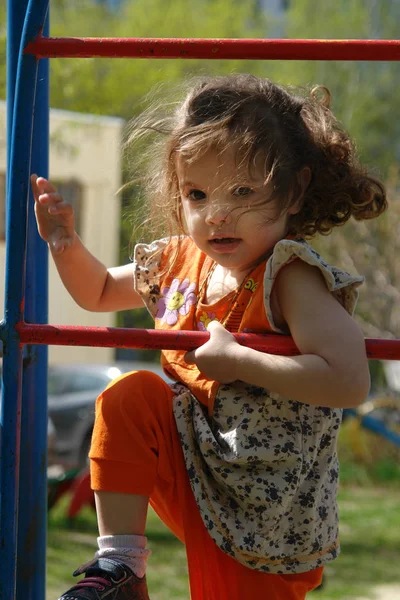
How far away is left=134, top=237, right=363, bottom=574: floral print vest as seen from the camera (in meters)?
1.57

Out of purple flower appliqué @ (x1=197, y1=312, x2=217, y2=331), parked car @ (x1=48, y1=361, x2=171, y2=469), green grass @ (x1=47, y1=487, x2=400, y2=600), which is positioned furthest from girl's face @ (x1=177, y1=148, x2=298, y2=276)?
parked car @ (x1=48, y1=361, x2=171, y2=469)

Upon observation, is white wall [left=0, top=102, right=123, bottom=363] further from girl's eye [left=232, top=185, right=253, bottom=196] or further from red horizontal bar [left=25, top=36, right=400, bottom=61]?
red horizontal bar [left=25, top=36, right=400, bottom=61]

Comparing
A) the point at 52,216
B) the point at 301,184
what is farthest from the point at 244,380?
the point at 52,216

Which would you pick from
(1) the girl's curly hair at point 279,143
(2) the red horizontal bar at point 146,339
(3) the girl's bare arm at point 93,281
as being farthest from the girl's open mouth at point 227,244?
(3) the girl's bare arm at point 93,281

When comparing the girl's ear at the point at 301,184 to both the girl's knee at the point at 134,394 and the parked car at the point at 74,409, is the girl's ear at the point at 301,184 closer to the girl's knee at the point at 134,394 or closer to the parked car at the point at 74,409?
the girl's knee at the point at 134,394

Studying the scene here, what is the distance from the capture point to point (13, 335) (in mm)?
1436

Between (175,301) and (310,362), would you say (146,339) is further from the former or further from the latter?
(175,301)

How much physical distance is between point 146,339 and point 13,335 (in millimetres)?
206

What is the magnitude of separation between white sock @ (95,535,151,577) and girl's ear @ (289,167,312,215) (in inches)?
24.6

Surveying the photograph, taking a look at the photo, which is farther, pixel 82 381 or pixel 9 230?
pixel 82 381

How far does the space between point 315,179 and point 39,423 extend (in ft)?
2.22

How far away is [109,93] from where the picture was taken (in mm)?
11734

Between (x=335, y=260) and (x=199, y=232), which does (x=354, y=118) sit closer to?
(x=335, y=260)

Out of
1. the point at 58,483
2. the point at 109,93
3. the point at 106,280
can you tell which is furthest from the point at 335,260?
the point at 106,280
